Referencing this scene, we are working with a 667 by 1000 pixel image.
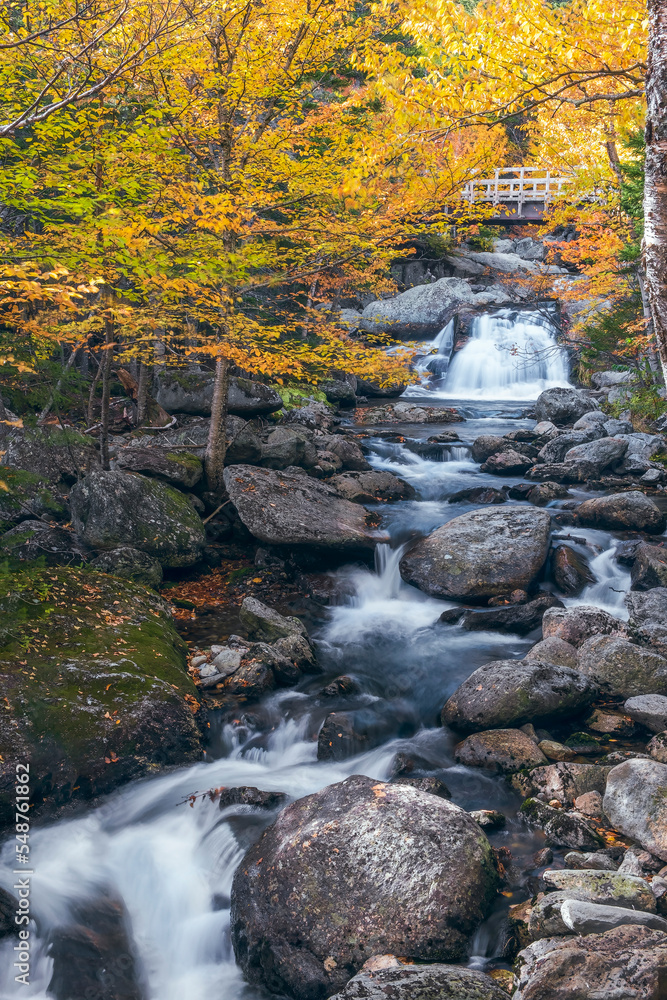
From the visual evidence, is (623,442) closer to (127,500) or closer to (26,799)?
(127,500)

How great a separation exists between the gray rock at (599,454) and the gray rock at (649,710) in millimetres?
7349

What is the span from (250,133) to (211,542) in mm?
6070

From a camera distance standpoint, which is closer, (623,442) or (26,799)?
(26,799)

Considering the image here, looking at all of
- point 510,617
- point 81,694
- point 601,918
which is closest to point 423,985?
point 601,918

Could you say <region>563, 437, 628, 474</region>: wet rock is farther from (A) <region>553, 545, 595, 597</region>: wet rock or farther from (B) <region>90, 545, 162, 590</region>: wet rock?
(B) <region>90, 545, 162, 590</region>: wet rock

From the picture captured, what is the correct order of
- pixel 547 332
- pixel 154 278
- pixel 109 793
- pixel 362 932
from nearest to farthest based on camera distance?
pixel 362 932 → pixel 109 793 → pixel 154 278 → pixel 547 332


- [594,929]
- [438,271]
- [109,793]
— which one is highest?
[438,271]

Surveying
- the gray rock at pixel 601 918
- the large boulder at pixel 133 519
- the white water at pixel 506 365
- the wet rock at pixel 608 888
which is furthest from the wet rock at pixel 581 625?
the white water at pixel 506 365

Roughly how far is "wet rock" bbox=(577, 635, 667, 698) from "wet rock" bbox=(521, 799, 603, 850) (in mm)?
1869

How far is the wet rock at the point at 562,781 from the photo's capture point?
504cm

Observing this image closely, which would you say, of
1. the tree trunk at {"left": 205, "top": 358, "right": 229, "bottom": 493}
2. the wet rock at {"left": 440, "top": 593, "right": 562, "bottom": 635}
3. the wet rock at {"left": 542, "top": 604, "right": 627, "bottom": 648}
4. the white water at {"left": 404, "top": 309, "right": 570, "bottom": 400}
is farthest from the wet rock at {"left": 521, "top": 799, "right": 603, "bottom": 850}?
the white water at {"left": 404, "top": 309, "right": 570, "bottom": 400}

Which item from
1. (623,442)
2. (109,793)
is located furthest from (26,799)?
(623,442)

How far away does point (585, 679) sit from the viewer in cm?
623

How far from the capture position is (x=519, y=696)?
5.95 m
